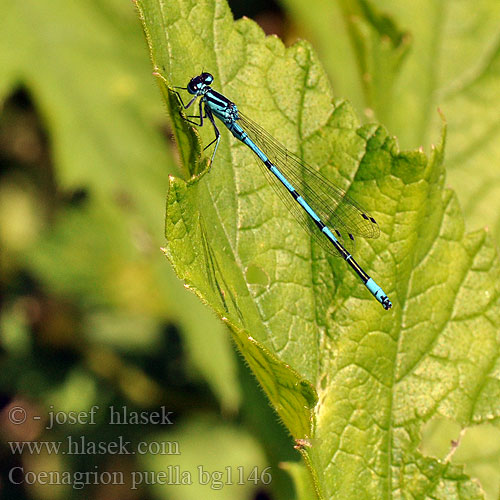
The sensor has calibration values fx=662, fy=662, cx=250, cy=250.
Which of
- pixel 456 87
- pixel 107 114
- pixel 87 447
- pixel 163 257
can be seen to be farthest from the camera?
pixel 87 447

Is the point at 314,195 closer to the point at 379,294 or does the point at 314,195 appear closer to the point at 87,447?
the point at 379,294

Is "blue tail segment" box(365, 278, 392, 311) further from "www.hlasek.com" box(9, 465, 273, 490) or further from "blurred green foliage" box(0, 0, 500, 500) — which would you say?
"www.hlasek.com" box(9, 465, 273, 490)

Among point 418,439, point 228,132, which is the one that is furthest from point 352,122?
point 418,439

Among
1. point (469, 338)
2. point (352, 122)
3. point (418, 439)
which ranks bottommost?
point (418, 439)

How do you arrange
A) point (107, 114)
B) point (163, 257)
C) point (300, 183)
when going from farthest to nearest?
point (163, 257) < point (107, 114) < point (300, 183)

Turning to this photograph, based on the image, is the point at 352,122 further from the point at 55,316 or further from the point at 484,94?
the point at 55,316

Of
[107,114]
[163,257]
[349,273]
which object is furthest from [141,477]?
[349,273]

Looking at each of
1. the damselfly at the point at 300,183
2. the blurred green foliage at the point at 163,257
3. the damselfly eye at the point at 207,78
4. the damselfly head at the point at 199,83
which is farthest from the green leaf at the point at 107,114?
the damselfly eye at the point at 207,78
